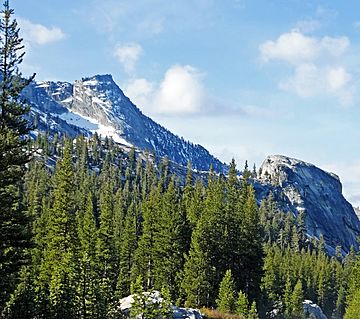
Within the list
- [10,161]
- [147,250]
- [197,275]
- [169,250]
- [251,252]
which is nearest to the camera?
[10,161]

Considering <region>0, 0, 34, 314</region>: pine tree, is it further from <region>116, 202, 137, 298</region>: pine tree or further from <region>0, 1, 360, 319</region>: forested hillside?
<region>116, 202, 137, 298</region>: pine tree

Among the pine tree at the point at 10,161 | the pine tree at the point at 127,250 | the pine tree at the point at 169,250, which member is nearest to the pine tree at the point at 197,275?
the pine tree at the point at 169,250

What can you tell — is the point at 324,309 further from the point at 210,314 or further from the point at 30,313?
the point at 30,313

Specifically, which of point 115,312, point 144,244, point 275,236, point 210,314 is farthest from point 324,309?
point 115,312

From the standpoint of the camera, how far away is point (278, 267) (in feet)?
321

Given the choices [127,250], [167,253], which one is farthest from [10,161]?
[127,250]

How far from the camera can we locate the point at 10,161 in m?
25.9

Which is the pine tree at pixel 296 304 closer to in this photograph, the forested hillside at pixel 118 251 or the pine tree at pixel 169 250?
the forested hillside at pixel 118 251

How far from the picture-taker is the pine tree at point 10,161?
82.7ft

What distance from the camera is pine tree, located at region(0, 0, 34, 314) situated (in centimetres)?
2522

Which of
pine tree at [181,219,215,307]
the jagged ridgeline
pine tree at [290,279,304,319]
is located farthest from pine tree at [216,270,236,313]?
pine tree at [290,279,304,319]

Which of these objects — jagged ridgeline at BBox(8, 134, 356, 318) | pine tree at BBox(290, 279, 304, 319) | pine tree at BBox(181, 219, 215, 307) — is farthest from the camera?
pine tree at BBox(290, 279, 304, 319)

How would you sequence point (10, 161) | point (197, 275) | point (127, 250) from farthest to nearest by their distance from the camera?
point (127, 250) < point (197, 275) < point (10, 161)

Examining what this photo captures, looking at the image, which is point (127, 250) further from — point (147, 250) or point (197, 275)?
Result: point (197, 275)
